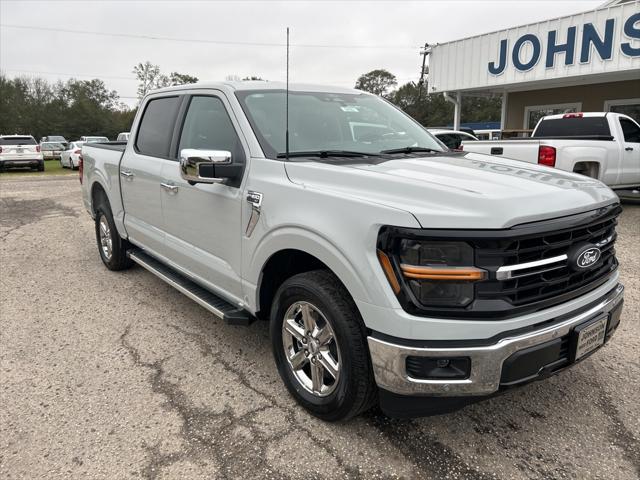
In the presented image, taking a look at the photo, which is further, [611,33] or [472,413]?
[611,33]

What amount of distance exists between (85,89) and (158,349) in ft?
261

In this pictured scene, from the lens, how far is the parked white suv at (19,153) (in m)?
21.5

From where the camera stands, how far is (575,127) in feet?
32.7

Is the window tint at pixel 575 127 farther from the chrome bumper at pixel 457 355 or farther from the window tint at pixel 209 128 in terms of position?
the chrome bumper at pixel 457 355

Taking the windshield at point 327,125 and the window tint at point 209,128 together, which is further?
the window tint at point 209,128

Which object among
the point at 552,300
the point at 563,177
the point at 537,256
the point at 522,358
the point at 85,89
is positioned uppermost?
the point at 85,89

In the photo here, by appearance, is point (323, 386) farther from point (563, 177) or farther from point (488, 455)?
point (563, 177)

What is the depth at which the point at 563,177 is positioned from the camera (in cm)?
281

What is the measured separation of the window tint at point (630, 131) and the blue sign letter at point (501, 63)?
5.67 meters

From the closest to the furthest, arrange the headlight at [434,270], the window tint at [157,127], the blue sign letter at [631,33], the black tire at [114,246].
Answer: the headlight at [434,270] → the window tint at [157,127] → the black tire at [114,246] → the blue sign letter at [631,33]

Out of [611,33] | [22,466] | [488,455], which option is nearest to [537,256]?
[488,455]

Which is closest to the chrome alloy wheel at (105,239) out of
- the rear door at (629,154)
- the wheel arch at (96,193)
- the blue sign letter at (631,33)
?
the wheel arch at (96,193)

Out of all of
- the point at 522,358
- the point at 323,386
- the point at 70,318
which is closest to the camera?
the point at 522,358

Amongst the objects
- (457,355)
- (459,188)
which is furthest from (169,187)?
(457,355)
